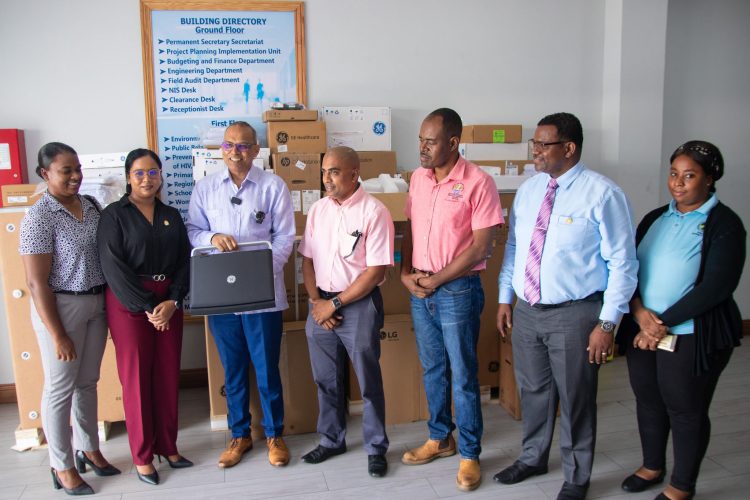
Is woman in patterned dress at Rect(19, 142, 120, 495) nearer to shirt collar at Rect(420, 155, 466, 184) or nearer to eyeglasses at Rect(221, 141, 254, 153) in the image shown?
eyeglasses at Rect(221, 141, 254, 153)

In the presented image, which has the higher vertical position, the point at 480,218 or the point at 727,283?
the point at 480,218

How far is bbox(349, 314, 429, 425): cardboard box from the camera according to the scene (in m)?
3.16

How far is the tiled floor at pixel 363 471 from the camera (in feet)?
8.23

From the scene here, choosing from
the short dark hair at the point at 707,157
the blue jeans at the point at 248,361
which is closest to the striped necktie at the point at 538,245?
the short dark hair at the point at 707,157

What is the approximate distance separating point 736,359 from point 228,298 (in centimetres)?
378

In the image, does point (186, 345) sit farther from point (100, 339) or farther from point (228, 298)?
point (228, 298)

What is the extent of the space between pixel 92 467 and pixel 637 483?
253 cm

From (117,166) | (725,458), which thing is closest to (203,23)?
A: (117,166)

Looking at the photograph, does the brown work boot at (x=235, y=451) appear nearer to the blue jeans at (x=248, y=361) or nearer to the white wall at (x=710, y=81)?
the blue jeans at (x=248, y=361)

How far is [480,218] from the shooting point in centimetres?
241

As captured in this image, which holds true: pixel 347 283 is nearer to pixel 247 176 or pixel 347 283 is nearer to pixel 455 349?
pixel 455 349

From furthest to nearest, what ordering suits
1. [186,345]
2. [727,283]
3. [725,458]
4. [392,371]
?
[186,345] < [392,371] < [725,458] < [727,283]

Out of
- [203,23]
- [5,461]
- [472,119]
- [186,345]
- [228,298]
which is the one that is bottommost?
[5,461]

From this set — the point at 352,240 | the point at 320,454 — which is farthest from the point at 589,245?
the point at 320,454
